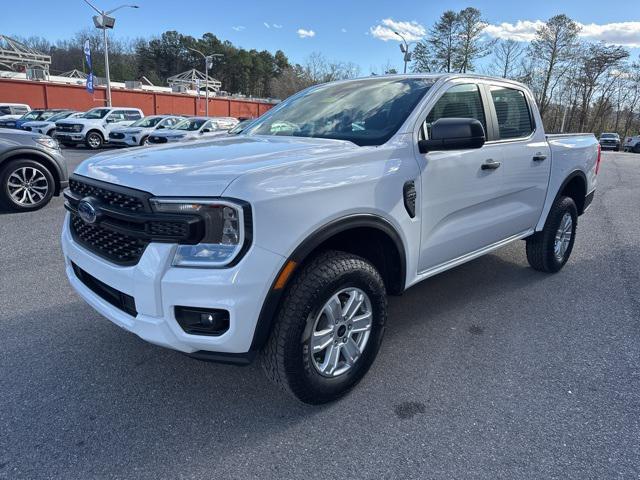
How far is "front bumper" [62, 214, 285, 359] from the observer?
2.07m

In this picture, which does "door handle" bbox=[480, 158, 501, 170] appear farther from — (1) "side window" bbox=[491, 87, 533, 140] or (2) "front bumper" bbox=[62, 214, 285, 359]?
(2) "front bumper" bbox=[62, 214, 285, 359]

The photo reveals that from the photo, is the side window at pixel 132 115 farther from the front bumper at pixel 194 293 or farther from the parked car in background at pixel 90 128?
the front bumper at pixel 194 293

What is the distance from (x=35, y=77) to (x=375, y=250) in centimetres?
4993

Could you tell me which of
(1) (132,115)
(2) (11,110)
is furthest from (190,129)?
(2) (11,110)

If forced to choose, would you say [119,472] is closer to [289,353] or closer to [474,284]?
[289,353]

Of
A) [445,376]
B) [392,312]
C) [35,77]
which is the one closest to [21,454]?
[445,376]

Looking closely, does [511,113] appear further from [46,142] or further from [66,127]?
[66,127]

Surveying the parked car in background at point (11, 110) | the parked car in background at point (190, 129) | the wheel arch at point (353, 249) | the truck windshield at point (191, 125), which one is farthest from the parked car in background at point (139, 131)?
the wheel arch at point (353, 249)

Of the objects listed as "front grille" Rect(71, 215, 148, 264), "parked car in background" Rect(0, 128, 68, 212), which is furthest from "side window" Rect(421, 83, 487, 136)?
"parked car in background" Rect(0, 128, 68, 212)

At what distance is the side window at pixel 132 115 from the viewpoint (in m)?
23.3

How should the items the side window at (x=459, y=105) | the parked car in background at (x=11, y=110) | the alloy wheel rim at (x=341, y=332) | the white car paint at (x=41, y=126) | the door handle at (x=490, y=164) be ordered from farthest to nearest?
the parked car in background at (x=11, y=110)
the white car paint at (x=41, y=126)
the door handle at (x=490, y=164)
the side window at (x=459, y=105)
the alloy wheel rim at (x=341, y=332)

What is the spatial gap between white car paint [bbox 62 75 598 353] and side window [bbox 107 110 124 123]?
21.7 m

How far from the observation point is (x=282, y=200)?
7.17 ft

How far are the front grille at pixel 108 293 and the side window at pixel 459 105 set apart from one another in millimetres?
2025
